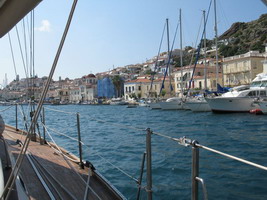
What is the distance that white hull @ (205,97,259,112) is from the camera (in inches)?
939

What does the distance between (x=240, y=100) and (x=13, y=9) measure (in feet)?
80.6

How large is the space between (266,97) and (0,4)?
81.0 ft

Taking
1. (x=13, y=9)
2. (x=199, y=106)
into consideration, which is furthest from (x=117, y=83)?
(x=13, y=9)

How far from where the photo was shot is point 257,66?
44.6 m

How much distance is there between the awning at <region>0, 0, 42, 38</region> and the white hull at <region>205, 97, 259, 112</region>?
24.1m

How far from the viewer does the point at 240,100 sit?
24.0 meters

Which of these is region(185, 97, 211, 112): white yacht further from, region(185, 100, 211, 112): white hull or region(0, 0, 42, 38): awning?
region(0, 0, 42, 38): awning

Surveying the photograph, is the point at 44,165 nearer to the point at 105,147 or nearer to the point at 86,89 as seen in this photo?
the point at 105,147

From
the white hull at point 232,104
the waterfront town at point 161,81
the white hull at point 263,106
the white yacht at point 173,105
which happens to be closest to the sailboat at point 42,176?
the waterfront town at point 161,81

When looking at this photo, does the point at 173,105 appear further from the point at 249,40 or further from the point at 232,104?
the point at 249,40

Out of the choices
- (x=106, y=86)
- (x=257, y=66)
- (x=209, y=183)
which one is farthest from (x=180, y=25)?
(x=106, y=86)

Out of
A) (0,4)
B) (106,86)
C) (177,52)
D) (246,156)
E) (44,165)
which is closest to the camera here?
(0,4)

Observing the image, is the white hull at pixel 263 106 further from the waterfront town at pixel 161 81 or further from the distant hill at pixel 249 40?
the distant hill at pixel 249 40

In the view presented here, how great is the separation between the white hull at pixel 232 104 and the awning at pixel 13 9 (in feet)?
79.0
